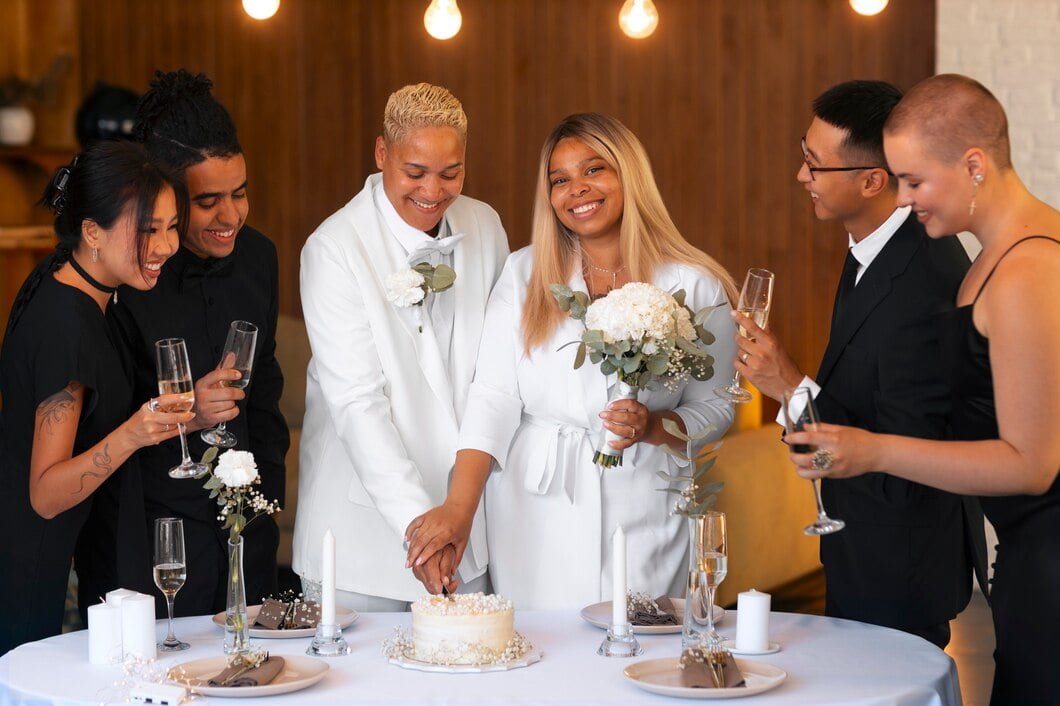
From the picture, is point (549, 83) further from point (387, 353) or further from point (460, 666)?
point (460, 666)

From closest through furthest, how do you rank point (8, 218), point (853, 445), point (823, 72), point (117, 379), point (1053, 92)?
point (853, 445) < point (117, 379) < point (1053, 92) < point (823, 72) < point (8, 218)

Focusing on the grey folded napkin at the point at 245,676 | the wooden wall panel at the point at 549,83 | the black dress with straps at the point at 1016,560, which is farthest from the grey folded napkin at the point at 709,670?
the wooden wall panel at the point at 549,83

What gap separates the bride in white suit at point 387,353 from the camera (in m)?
3.24

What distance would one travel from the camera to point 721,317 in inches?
132

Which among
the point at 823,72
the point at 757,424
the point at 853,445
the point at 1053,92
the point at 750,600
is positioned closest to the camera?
the point at 853,445

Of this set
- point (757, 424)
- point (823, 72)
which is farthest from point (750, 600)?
point (823, 72)

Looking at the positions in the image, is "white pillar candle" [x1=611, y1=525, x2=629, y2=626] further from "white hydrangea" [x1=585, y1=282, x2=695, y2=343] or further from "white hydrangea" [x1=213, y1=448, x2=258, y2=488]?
"white hydrangea" [x1=213, y1=448, x2=258, y2=488]

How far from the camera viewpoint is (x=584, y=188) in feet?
10.8

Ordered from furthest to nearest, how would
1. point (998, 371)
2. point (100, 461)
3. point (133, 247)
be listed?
point (133, 247), point (100, 461), point (998, 371)

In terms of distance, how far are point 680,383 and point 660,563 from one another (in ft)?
1.50

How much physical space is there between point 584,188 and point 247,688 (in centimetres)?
151

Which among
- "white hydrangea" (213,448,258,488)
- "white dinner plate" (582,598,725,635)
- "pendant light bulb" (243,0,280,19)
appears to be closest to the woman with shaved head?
"white dinner plate" (582,598,725,635)

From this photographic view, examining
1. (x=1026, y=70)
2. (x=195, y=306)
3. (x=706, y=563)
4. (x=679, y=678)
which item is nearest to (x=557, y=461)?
(x=706, y=563)

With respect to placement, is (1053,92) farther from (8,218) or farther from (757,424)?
(8,218)
